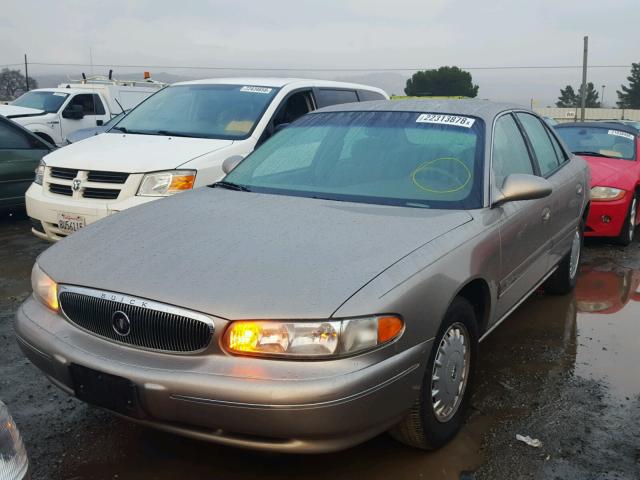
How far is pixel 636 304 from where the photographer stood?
531cm

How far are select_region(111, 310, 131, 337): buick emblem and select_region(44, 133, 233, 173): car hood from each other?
10.1 feet

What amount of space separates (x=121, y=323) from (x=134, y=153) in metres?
3.51

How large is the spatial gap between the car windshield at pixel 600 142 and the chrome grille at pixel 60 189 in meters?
5.82

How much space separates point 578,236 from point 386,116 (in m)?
2.30

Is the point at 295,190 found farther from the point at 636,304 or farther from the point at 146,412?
the point at 636,304

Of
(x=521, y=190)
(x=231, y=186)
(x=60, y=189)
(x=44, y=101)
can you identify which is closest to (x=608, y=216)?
(x=521, y=190)

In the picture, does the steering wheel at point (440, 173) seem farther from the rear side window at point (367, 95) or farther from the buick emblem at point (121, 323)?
the rear side window at point (367, 95)

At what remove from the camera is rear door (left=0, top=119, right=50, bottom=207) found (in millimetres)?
7430

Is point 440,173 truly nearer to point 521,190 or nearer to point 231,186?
point 521,190

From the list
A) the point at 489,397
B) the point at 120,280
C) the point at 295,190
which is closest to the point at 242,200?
the point at 295,190

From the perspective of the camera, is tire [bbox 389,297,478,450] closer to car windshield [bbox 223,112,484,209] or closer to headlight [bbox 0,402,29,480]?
car windshield [bbox 223,112,484,209]

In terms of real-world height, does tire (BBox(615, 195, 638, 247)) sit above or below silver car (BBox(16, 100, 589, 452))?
below

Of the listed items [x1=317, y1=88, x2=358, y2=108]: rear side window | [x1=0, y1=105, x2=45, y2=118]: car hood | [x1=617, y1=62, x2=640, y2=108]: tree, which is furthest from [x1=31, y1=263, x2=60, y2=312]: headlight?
[x1=617, y1=62, x2=640, y2=108]: tree

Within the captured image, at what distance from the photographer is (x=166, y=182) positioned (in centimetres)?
543
